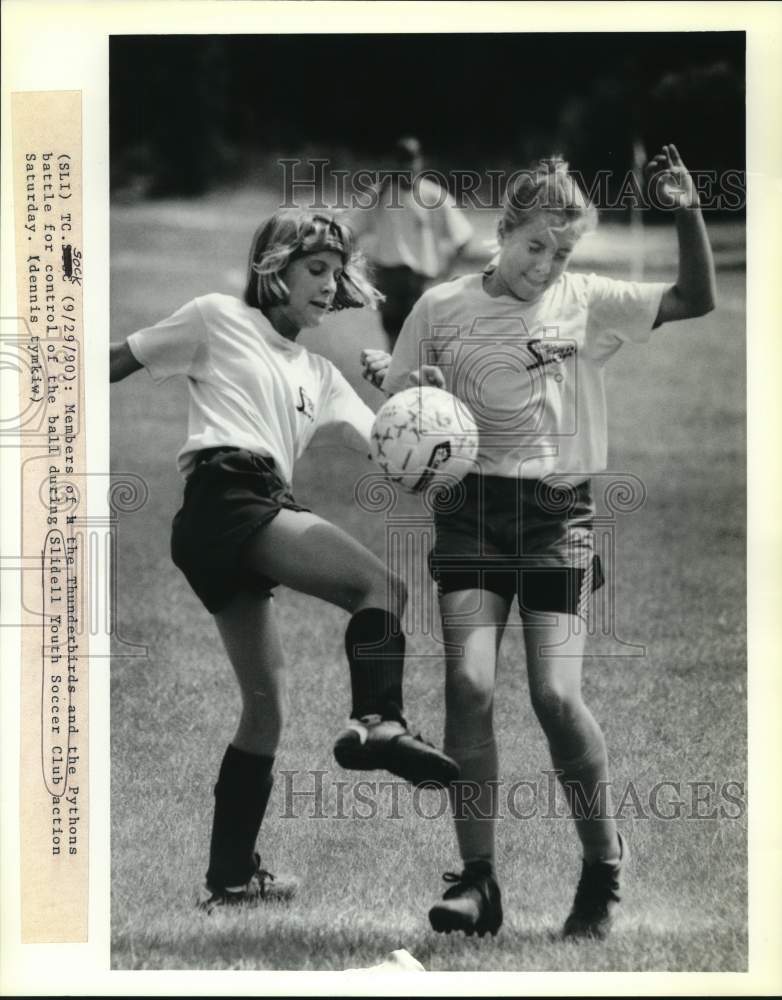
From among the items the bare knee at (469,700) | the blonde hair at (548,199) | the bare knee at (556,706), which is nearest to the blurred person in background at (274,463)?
the bare knee at (469,700)

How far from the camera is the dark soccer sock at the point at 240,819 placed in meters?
3.84

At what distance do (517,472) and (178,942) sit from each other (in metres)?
1.57

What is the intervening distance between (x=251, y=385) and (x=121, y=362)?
39 centimetres

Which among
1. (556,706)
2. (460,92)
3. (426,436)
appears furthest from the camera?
(460,92)

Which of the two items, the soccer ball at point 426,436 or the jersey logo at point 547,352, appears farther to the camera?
the jersey logo at point 547,352

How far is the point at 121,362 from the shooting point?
3.83 metres

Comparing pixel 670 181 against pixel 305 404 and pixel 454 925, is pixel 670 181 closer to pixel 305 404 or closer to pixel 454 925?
pixel 305 404

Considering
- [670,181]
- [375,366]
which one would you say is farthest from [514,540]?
[670,181]

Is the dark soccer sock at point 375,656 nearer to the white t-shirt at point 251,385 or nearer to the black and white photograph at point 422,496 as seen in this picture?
the black and white photograph at point 422,496

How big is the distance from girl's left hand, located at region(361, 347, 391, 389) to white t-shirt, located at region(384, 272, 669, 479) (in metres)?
0.02

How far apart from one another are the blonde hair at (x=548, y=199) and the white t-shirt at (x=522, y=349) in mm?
149

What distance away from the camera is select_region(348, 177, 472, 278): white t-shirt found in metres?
3.79

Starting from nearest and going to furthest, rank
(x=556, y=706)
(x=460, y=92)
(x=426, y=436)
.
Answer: (x=426, y=436), (x=556, y=706), (x=460, y=92)

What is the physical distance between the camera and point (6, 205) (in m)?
3.83
